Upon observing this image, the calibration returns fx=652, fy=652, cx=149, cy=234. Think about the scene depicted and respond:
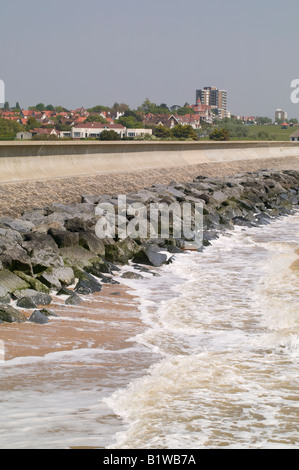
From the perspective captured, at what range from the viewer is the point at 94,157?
21734 mm

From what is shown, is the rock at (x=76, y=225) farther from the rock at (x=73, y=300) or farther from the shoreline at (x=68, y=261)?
the rock at (x=73, y=300)

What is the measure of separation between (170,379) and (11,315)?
2561 mm

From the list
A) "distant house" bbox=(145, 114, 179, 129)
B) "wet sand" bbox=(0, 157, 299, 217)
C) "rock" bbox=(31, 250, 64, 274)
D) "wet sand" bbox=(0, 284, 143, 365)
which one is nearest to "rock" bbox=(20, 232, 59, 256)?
"rock" bbox=(31, 250, 64, 274)

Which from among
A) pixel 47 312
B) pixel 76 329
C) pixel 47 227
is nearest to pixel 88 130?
pixel 47 227

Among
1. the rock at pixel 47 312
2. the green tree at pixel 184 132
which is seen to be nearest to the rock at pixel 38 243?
the rock at pixel 47 312

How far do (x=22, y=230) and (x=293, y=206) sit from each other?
15.8 metres

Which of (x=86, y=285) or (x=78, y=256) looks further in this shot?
(x=78, y=256)

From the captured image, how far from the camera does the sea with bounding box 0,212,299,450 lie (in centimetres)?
502

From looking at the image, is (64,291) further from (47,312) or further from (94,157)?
(94,157)

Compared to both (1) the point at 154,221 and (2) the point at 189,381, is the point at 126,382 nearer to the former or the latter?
(2) the point at 189,381

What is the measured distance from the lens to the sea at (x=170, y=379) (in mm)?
5023

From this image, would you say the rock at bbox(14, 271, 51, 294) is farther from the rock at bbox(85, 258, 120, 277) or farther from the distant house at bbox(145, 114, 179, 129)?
the distant house at bbox(145, 114, 179, 129)
